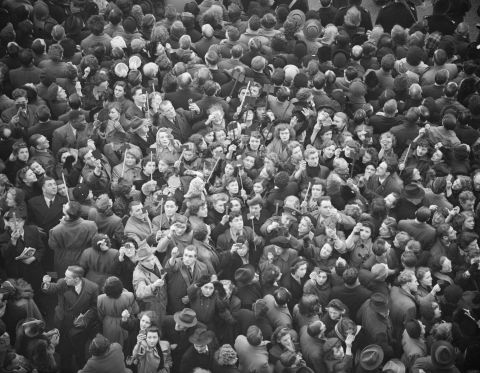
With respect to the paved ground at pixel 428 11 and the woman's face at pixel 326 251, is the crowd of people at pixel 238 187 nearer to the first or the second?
the woman's face at pixel 326 251

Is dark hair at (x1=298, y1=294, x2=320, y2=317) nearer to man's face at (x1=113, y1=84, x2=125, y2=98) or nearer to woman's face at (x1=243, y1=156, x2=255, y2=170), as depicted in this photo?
woman's face at (x1=243, y1=156, x2=255, y2=170)

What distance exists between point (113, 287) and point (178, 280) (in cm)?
95

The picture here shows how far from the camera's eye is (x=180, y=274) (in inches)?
472

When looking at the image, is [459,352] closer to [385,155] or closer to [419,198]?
[419,198]

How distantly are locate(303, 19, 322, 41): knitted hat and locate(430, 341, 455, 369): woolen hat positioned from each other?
6.75 meters

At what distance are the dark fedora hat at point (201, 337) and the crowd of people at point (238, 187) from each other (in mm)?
26

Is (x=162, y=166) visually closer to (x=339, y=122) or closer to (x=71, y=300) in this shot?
(x=71, y=300)

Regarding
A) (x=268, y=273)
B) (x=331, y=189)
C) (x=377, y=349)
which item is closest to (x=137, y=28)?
(x=331, y=189)

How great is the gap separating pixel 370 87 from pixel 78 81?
4.63 metres

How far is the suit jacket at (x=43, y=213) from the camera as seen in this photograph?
12680 millimetres

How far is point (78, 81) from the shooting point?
14984 mm

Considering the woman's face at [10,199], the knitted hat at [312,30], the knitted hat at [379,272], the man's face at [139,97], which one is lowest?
the knitted hat at [379,272]

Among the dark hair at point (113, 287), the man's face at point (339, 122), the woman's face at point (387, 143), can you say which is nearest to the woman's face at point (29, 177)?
the dark hair at point (113, 287)

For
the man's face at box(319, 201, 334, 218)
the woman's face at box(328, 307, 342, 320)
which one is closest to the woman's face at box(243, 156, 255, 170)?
the man's face at box(319, 201, 334, 218)
